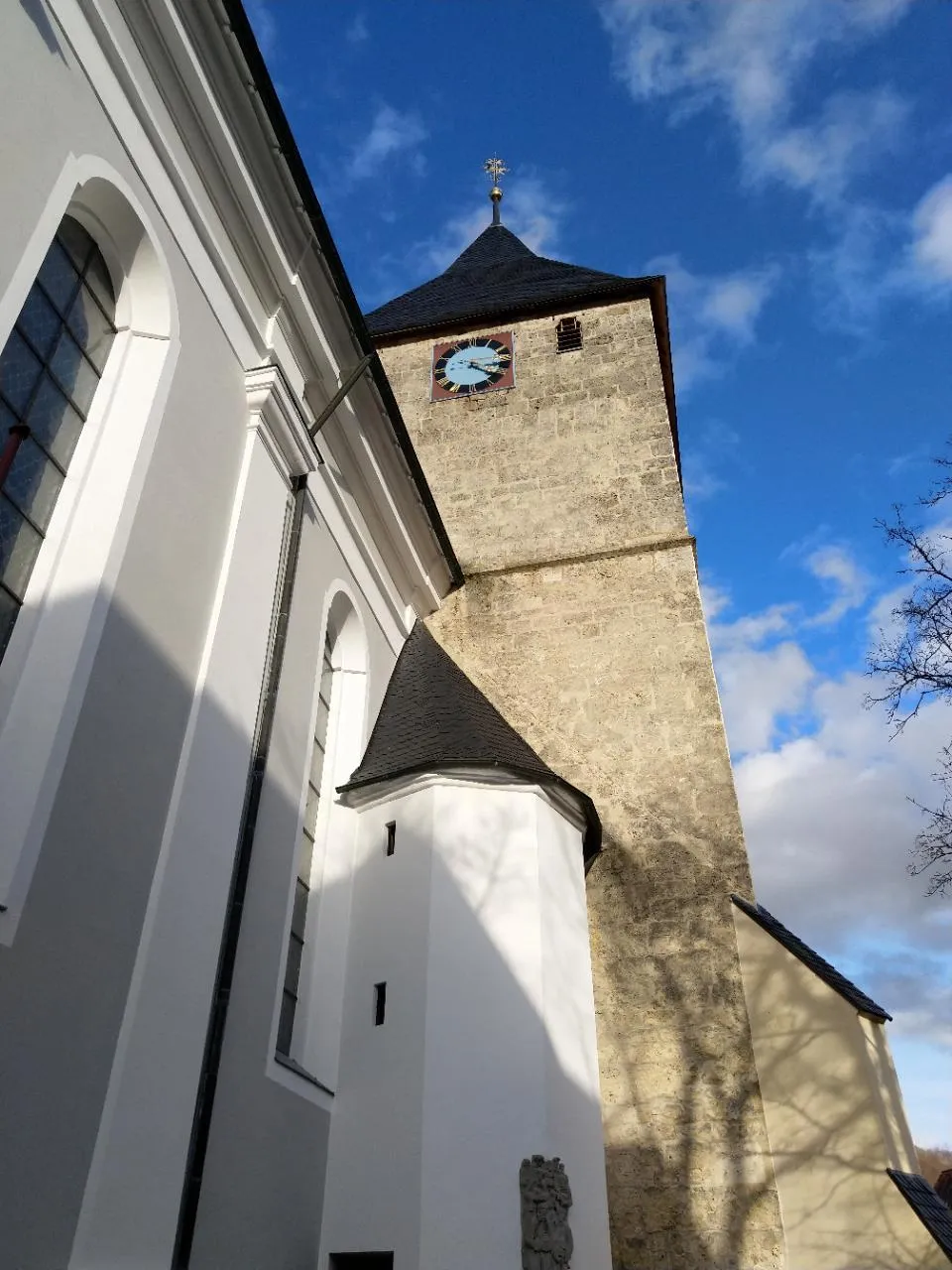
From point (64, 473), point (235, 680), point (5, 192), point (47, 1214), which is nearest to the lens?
point (47, 1214)

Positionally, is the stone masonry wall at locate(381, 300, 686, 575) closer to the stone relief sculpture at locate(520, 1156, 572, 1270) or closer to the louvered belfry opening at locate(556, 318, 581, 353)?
the louvered belfry opening at locate(556, 318, 581, 353)

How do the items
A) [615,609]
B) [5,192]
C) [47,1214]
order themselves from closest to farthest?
[47,1214], [5,192], [615,609]

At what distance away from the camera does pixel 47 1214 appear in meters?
4.21

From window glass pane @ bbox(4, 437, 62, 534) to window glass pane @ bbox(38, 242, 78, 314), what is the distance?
3.14 ft

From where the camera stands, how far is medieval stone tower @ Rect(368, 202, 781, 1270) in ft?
27.9

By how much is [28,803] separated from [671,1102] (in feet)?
21.0

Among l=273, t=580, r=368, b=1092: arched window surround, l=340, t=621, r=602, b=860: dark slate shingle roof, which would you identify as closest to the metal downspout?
l=273, t=580, r=368, b=1092: arched window surround

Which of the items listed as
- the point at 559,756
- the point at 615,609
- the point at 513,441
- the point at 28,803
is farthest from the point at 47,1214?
the point at 513,441

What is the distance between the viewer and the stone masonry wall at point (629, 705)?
27.7 ft

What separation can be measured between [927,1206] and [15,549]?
779cm

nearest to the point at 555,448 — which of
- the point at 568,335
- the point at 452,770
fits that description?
the point at 568,335

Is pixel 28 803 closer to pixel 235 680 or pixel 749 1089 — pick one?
pixel 235 680

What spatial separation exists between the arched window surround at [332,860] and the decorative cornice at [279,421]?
1288 millimetres

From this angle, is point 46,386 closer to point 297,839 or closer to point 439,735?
point 297,839
